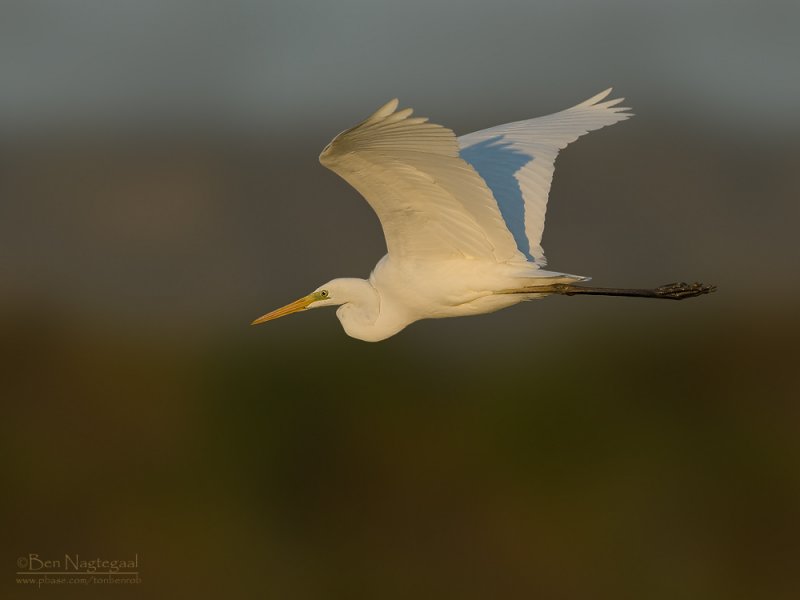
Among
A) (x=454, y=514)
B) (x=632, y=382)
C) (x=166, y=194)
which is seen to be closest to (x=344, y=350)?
(x=454, y=514)

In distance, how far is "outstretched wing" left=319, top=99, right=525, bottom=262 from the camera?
6.32 metres

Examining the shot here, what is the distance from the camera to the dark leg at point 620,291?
7645 mm

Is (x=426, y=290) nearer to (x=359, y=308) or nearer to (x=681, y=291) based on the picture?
(x=359, y=308)

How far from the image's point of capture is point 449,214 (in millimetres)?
7191

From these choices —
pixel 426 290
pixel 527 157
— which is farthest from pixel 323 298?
pixel 527 157

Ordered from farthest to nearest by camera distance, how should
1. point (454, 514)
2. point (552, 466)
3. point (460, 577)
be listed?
1. point (552, 466)
2. point (454, 514)
3. point (460, 577)

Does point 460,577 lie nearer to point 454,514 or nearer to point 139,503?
point 454,514

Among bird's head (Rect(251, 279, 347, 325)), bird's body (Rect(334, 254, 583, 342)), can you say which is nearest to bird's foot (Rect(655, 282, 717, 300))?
bird's body (Rect(334, 254, 583, 342))

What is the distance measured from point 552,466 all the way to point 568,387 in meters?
1.51

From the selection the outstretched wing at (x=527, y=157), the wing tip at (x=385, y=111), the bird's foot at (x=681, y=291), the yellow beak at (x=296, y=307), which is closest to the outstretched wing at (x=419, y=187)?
the wing tip at (x=385, y=111)

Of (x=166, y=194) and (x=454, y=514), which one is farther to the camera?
(x=166, y=194)

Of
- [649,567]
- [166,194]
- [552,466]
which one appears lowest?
[649,567]

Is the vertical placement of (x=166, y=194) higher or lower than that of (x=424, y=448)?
higher

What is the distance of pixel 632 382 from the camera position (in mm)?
19375
